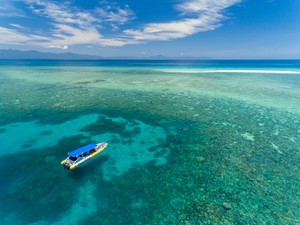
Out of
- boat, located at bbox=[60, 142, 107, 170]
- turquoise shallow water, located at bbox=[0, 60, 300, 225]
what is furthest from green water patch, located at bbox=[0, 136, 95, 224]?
boat, located at bbox=[60, 142, 107, 170]

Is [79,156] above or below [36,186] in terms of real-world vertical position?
above

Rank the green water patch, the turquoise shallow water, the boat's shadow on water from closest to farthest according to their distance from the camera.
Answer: the green water patch < the turquoise shallow water < the boat's shadow on water

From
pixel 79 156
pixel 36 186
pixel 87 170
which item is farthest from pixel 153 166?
pixel 36 186

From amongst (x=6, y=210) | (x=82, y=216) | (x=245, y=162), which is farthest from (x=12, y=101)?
(x=245, y=162)

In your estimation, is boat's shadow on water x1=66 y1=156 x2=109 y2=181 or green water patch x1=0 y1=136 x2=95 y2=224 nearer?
green water patch x1=0 y1=136 x2=95 y2=224

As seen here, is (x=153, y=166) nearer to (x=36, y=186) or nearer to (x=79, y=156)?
(x=79, y=156)

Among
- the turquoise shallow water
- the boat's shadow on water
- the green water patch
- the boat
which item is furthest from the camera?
the boat

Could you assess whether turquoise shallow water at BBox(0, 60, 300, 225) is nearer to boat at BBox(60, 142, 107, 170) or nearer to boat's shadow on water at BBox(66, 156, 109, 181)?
boat's shadow on water at BBox(66, 156, 109, 181)

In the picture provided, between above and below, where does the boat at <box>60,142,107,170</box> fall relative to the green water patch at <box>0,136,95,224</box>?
above
